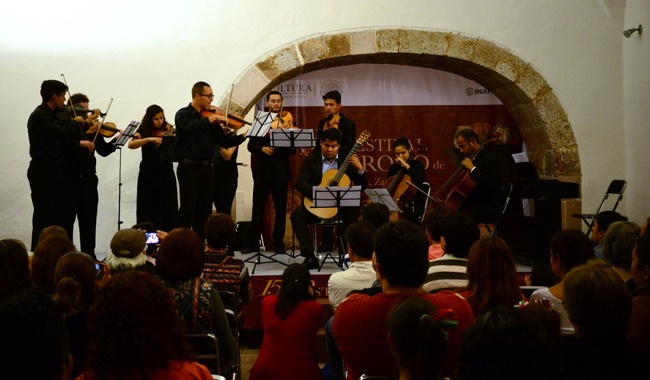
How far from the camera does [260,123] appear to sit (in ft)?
19.2

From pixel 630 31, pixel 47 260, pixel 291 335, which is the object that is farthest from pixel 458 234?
pixel 630 31

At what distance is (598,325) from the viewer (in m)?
2.07

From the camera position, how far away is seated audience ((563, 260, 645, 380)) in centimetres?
200

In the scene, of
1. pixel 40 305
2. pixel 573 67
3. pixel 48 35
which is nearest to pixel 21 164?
pixel 48 35

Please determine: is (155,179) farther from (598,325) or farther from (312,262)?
(598,325)

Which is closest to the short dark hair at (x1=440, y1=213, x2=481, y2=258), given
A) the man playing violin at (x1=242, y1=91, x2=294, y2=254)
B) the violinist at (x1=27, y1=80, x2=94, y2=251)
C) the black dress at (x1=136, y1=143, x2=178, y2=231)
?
the violinist at (x1=27, y1=80, x2=94, y2=251)

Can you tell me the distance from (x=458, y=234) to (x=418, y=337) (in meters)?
1.50

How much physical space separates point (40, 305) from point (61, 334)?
0.08 m

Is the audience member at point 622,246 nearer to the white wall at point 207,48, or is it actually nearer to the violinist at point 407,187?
the violinist at point 407,187

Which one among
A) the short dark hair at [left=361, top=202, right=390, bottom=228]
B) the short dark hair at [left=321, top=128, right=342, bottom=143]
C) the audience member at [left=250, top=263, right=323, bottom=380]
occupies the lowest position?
the audience member at [left=250, top=263, right=323, bottom=380]

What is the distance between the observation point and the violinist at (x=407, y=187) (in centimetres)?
652

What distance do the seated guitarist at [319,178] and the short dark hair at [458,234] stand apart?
9.83ft

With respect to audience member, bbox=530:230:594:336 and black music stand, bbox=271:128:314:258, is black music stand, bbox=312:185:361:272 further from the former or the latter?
audience member, bbox=530:230:594:336

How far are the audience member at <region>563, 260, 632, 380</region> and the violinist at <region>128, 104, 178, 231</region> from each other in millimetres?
4945
